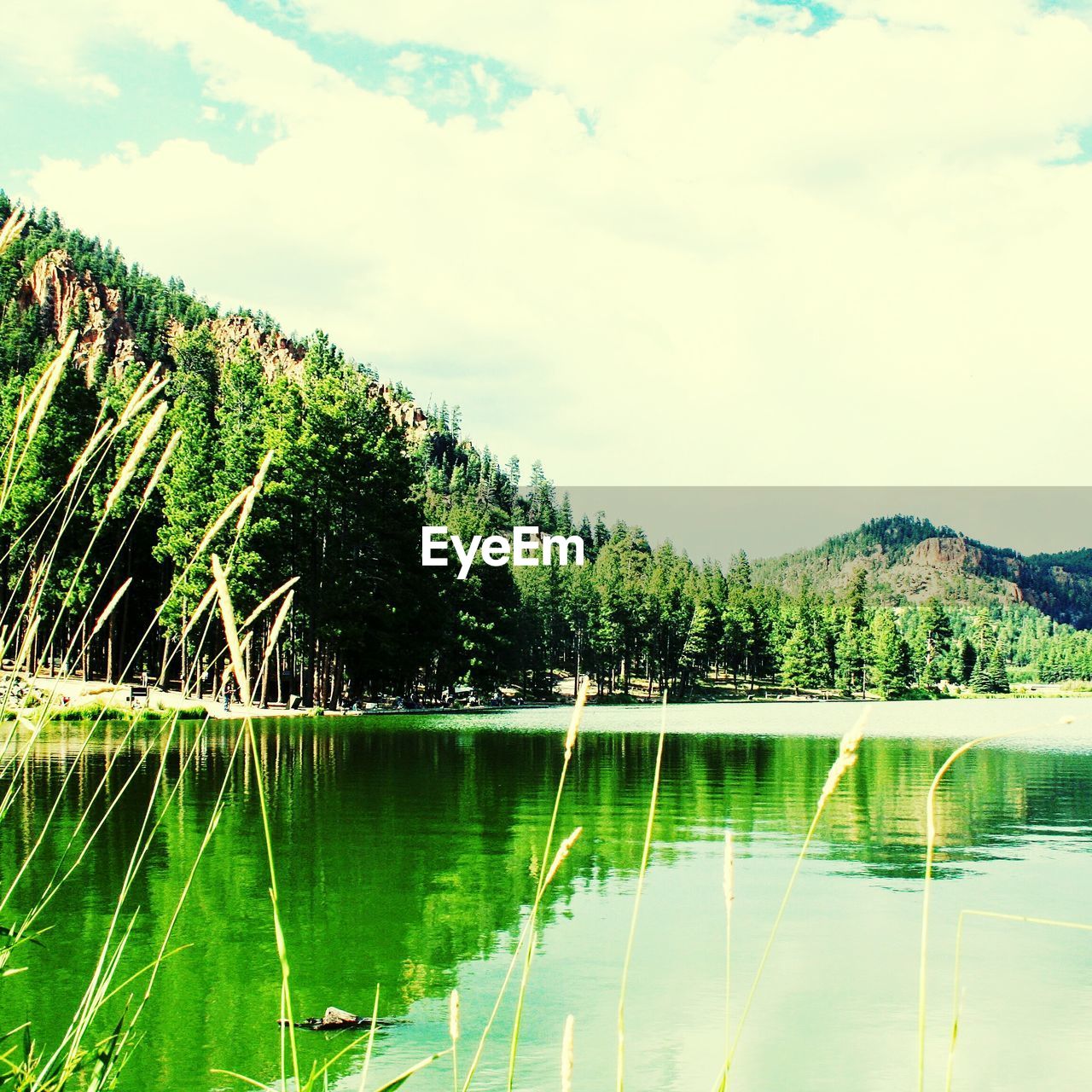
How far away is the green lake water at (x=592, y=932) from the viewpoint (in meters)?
5.88

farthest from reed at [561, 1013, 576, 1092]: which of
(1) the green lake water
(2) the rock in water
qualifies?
(2) the rock in water

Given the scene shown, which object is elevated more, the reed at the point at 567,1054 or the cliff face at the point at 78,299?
the cliff face at the point at 78,299

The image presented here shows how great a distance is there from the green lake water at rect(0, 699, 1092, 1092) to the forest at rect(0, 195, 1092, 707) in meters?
1.96

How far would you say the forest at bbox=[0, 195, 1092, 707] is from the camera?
127 ft

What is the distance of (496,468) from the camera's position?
16838 cm

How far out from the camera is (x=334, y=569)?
157 ft

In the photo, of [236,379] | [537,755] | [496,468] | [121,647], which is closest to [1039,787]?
[537,755]

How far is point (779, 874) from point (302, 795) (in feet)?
26.6

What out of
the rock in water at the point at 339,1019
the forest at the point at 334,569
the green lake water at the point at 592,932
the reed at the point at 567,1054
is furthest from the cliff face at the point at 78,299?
the reed at the point at 567,1054

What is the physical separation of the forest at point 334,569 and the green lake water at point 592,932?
1.96 m

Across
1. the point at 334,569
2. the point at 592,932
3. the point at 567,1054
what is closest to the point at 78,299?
the point at 334,569

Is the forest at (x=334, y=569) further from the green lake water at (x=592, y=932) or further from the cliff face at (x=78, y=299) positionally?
the green lake water at (x=592, y=932)

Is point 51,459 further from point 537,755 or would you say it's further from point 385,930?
point 385,930

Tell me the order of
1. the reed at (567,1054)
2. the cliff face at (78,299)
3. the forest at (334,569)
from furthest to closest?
the cliff face at (78,299) → the forest at (334,569) → the reed at (567,1054)
